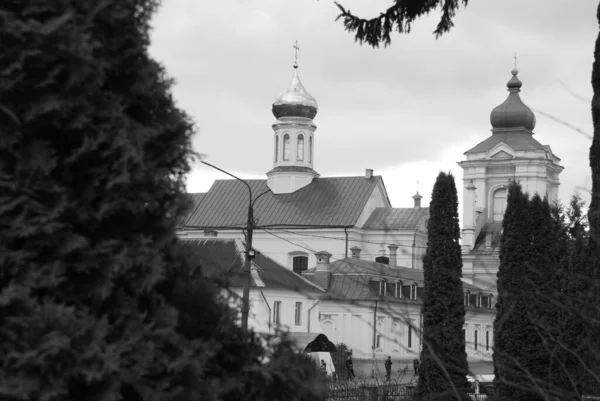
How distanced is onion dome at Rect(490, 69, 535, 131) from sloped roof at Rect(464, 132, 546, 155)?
739 millimetres

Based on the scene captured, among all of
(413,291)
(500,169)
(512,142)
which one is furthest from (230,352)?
(512,142)

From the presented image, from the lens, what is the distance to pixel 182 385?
11.5 ft

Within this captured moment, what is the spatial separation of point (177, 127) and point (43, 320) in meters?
0.91

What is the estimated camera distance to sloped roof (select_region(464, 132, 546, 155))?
7831 cm

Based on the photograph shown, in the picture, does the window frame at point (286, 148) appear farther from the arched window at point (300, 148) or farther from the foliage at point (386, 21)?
the foliage at point (386, 21)

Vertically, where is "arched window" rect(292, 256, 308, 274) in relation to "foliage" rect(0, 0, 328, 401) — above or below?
above

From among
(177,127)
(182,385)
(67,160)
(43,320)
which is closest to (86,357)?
(43,320)

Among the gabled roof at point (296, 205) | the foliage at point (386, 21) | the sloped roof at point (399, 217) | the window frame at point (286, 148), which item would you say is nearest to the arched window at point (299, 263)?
the gabled roof at point (296, 205)

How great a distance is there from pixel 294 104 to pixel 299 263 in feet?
40.6

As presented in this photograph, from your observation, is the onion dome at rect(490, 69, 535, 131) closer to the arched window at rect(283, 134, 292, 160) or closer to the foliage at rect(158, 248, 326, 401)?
the arched window at rect(283, 134, 292, 160)

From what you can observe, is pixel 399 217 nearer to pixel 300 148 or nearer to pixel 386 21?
pixel 300 148

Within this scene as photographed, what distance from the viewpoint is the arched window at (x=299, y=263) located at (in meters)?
70.8

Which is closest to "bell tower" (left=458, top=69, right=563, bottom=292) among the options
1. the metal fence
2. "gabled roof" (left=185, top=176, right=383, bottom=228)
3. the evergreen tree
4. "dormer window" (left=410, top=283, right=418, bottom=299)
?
"gabled roof" (left=185, top=176, right=383, bottom=228)

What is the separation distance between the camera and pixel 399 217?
239 ft
